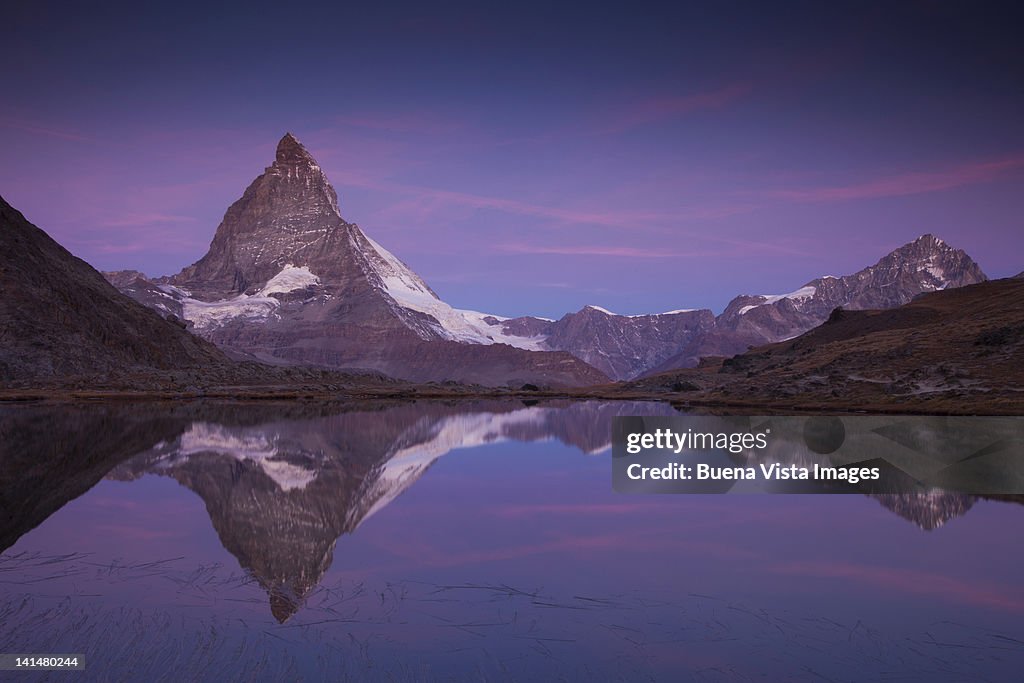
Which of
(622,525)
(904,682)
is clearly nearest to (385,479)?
(622,525)

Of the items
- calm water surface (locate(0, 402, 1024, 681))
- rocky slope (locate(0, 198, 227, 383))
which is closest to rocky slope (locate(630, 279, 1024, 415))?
calm water surface (locate(0, 402, 1024, 681))

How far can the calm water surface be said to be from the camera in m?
16.4

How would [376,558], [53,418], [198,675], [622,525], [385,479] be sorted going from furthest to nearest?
[53,418] → [385,479] → [622,525] → [376,558] → [198,675]

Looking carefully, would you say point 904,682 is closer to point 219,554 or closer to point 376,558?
point 376,558

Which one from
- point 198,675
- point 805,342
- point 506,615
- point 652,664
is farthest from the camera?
point 805,342

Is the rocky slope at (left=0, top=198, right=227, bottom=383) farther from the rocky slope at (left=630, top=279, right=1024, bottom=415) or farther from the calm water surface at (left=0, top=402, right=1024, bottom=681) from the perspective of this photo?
the calm water surface at (left=0, top=402, right=1024, bottom=681)

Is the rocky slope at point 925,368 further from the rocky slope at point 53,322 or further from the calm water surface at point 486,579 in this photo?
the rocky slope at point 53,322

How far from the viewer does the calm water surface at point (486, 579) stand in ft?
53.8

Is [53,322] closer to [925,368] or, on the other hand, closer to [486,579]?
[925,368]

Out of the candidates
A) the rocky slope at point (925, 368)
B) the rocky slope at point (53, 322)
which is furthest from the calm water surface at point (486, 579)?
the rocky slope at point (53, 322)

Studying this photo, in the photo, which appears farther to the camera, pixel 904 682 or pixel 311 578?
pixel 311 578

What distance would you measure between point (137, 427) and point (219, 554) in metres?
47.6

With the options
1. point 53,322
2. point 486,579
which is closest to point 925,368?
point 486,579

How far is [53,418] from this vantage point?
244 ft
